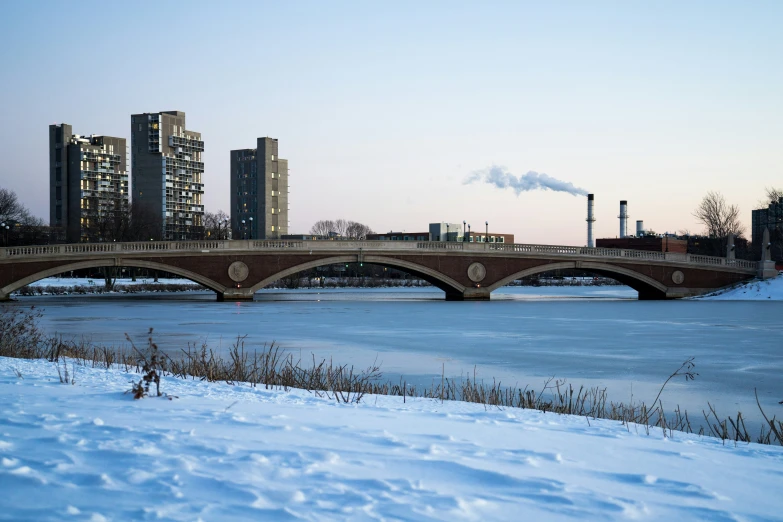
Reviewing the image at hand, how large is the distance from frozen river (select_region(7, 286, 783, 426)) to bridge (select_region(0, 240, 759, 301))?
442 inches

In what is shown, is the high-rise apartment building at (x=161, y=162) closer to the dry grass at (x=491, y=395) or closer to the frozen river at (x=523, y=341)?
the frozen river at (x=523, y=341)

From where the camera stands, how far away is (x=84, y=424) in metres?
6.99

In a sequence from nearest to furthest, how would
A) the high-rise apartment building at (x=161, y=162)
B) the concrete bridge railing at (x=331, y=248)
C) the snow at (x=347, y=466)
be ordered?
the snow at (x=347, y=466), the concrete bridge railing at (x=331, y=248), the high-rise apartment building at (x=161, y=162)

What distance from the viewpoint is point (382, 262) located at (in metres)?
56.5

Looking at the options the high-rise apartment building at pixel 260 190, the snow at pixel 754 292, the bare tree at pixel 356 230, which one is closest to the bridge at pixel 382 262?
the snow at pixel 754 292

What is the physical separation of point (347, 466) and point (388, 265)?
2050 inches

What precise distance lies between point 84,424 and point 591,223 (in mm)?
89239

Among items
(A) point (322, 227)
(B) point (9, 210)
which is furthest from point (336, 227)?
(B) point (9, 210)

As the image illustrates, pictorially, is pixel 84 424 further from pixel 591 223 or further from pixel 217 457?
pixel 591 223

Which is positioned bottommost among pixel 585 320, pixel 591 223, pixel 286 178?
pixel 585 320

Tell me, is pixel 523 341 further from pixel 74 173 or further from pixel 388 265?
pixel 74 173

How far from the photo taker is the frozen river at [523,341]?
14.6m

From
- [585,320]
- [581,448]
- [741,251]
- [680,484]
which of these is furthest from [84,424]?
[741,251]

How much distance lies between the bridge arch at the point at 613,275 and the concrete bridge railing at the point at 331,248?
0.83m
